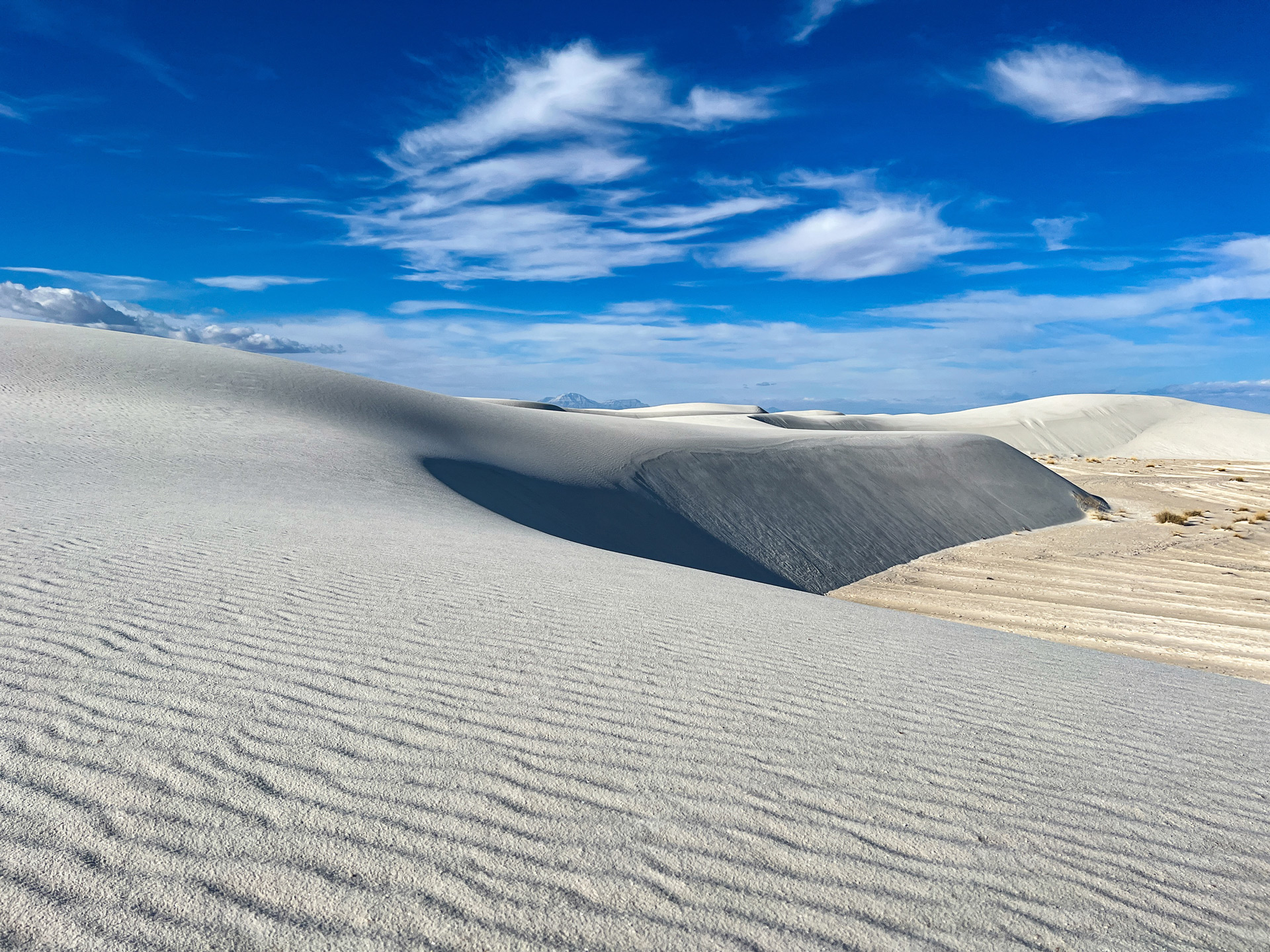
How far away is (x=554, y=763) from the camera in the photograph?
10.0 feet

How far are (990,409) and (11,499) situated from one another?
261ft

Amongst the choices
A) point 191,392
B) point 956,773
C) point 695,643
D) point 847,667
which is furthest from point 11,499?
point 191,392

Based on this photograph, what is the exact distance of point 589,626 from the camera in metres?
5.29

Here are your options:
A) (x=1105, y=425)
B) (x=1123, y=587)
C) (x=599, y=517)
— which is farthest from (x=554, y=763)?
(x=1105, y=425)

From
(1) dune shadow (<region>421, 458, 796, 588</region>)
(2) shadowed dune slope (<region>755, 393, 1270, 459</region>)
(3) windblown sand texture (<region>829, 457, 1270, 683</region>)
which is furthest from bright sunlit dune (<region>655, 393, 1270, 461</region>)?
(1) dune shadow (<region>421, 458, 796, 588</region>)

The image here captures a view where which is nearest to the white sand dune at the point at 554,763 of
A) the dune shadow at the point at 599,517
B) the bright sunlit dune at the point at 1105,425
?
the dune shadow at the point at 599,517

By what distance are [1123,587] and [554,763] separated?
483 inches

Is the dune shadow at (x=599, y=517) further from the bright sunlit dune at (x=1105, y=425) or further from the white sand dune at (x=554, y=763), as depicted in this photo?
the bright sunlit dune at (x=1105, y=425)

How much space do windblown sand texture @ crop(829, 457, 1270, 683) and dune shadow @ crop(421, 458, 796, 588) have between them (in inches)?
90.0

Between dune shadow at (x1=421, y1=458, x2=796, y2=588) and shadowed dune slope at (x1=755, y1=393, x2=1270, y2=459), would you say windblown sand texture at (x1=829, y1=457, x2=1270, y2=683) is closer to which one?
dune shadow at (x1=421, y1=458, x2=796, y2=588)

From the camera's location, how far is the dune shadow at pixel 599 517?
1297 centimetres

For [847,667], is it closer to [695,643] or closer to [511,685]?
[695,643]

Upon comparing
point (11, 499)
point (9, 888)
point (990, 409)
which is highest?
point (990, 409)

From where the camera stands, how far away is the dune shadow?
1297 centimetres
